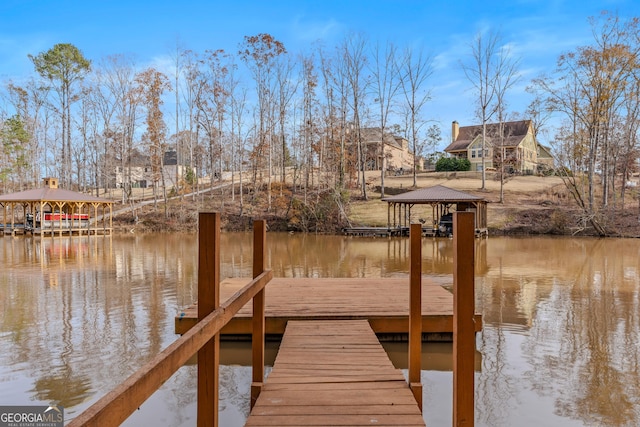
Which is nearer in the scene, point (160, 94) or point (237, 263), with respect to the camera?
point (237, 263)

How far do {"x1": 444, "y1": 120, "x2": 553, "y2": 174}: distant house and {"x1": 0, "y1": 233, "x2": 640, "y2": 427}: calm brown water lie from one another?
32304 millimetres

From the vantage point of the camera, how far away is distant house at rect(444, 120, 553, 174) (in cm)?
4231

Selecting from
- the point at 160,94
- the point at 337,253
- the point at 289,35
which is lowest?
the point at 337,253

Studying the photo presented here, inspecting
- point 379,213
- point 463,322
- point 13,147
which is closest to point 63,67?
point 13,147

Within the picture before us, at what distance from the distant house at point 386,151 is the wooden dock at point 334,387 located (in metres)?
31.9

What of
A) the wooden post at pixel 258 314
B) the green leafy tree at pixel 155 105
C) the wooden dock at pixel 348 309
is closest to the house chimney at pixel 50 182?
the green leafy tree at pixel 155 105

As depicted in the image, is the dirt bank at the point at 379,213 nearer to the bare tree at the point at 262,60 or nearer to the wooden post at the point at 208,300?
the bare tree at the point at 262,60

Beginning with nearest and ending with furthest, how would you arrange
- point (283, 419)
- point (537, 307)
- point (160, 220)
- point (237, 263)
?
1. point (283, 419)
2. point (537, 307)
3. point (237, 263)
4. point (160, 220)

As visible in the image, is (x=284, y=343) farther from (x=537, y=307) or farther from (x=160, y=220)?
(x=160, y=220)

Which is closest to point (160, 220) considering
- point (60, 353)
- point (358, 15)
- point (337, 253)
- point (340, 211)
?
point (340, 211)

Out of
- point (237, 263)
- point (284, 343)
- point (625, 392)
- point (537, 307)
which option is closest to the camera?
point (625, 392)

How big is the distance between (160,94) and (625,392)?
38.0 meters

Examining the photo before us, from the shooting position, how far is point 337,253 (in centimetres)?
1638

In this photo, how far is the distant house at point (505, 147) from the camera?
42312 mm
